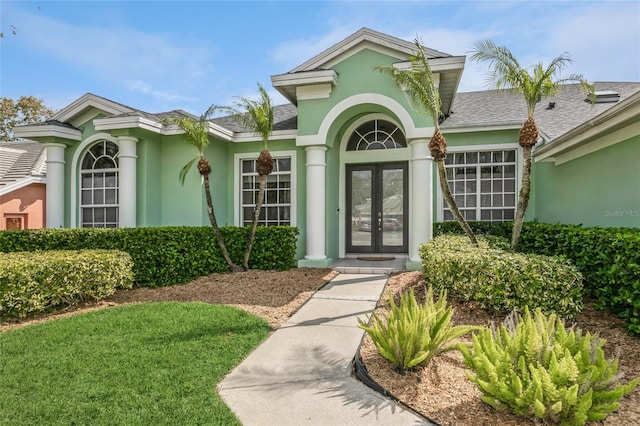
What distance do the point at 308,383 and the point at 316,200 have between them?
6327 millimetres

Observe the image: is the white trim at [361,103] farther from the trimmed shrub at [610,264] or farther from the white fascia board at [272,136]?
the trimmed shrub at [610,264]

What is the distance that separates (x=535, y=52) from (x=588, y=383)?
647 centimetres

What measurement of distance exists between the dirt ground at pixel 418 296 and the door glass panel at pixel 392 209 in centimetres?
274

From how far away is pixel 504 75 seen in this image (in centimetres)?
682

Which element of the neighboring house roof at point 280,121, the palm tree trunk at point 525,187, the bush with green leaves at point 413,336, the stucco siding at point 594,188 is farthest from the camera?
the neighboring house roof at point 280,121

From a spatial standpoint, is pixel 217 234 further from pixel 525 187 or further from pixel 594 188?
pixel 594 188

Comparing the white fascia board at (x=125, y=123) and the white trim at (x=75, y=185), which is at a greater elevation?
the white fascia board at (x=125, y=123)

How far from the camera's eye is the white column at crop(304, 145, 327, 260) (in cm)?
965

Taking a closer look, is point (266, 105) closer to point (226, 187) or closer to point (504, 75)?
point (226, 187)

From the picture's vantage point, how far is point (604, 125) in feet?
19.8

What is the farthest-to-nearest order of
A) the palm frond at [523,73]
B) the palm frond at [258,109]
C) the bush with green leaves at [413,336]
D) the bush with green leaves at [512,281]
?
the palm frond at [258,109] → the palm frond at [523,73] → the bush with green leaves at [512,281] → the bush with green leaves at [413,336]

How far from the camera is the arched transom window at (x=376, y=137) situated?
10938 millimetres

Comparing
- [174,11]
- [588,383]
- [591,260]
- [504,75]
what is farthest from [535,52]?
[174,11]

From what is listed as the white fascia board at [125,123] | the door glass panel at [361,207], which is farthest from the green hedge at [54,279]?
the door glass panel at [361,207]
